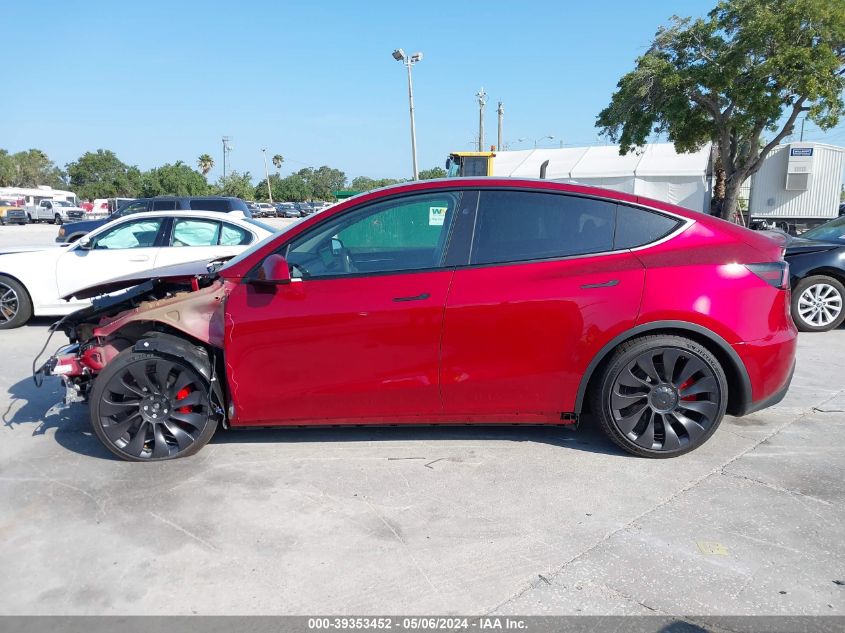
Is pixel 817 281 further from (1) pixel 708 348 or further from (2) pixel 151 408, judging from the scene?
(2) pixel 151 408

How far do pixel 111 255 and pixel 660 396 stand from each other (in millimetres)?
6897

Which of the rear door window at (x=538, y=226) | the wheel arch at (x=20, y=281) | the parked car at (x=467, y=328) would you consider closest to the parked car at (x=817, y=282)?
the parked car at (x=467, y=328)

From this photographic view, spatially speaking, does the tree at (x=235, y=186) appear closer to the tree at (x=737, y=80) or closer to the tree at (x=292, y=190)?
the tree at (x=292, y=190)

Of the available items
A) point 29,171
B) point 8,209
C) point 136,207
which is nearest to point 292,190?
point 29,171

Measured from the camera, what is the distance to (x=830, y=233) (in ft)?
26.6

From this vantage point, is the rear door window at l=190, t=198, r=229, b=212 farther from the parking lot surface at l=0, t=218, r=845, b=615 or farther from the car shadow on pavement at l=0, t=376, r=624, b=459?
the parking lot surface at l=0, t=218, r=845, b=615

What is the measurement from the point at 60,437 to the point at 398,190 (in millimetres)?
2954

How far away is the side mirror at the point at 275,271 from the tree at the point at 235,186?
8097 centimetres

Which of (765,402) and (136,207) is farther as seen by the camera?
(136,207)

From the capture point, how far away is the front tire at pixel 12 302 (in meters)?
7.85

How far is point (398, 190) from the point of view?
3963mm

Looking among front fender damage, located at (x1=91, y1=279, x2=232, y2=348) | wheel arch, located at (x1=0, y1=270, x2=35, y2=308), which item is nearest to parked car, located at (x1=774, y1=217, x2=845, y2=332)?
front fender damage, located at (x1=91, y1=279, x2=232, y2=348)

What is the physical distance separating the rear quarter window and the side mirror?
201 centimetres

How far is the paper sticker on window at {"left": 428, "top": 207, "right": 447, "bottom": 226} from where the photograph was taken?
393 cm
